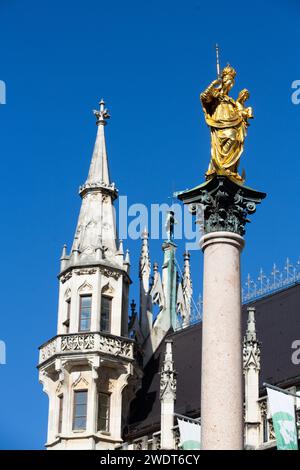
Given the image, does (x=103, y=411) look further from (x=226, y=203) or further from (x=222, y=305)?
(x=222, y=305)

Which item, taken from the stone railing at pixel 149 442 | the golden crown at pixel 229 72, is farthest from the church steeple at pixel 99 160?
the golden crown at pixel 229 72

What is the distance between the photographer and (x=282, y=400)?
3672 centimetres

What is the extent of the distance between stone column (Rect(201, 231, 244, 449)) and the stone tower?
1888 cm

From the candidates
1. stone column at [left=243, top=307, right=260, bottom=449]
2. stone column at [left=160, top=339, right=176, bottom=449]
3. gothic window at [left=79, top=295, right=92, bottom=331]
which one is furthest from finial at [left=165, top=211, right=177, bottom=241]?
stone column at [left=243, top=307, right=260, bottom=449]

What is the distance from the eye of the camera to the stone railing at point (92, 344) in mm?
46438

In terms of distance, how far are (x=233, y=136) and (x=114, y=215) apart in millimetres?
21738

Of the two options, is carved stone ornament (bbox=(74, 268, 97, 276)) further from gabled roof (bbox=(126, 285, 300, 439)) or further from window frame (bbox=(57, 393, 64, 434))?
gabled roof (bbox=(126, 285, 300, 439))

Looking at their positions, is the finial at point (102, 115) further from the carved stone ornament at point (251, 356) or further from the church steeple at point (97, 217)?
the carved stone ornament at point (251, 356)

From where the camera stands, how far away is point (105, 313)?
48.2 meters

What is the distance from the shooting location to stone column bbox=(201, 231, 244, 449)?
25.8 meters

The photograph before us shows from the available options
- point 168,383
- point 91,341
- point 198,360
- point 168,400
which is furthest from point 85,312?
point 168,400

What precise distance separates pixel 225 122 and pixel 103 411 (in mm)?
20126

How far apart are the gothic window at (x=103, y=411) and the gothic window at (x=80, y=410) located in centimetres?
55
